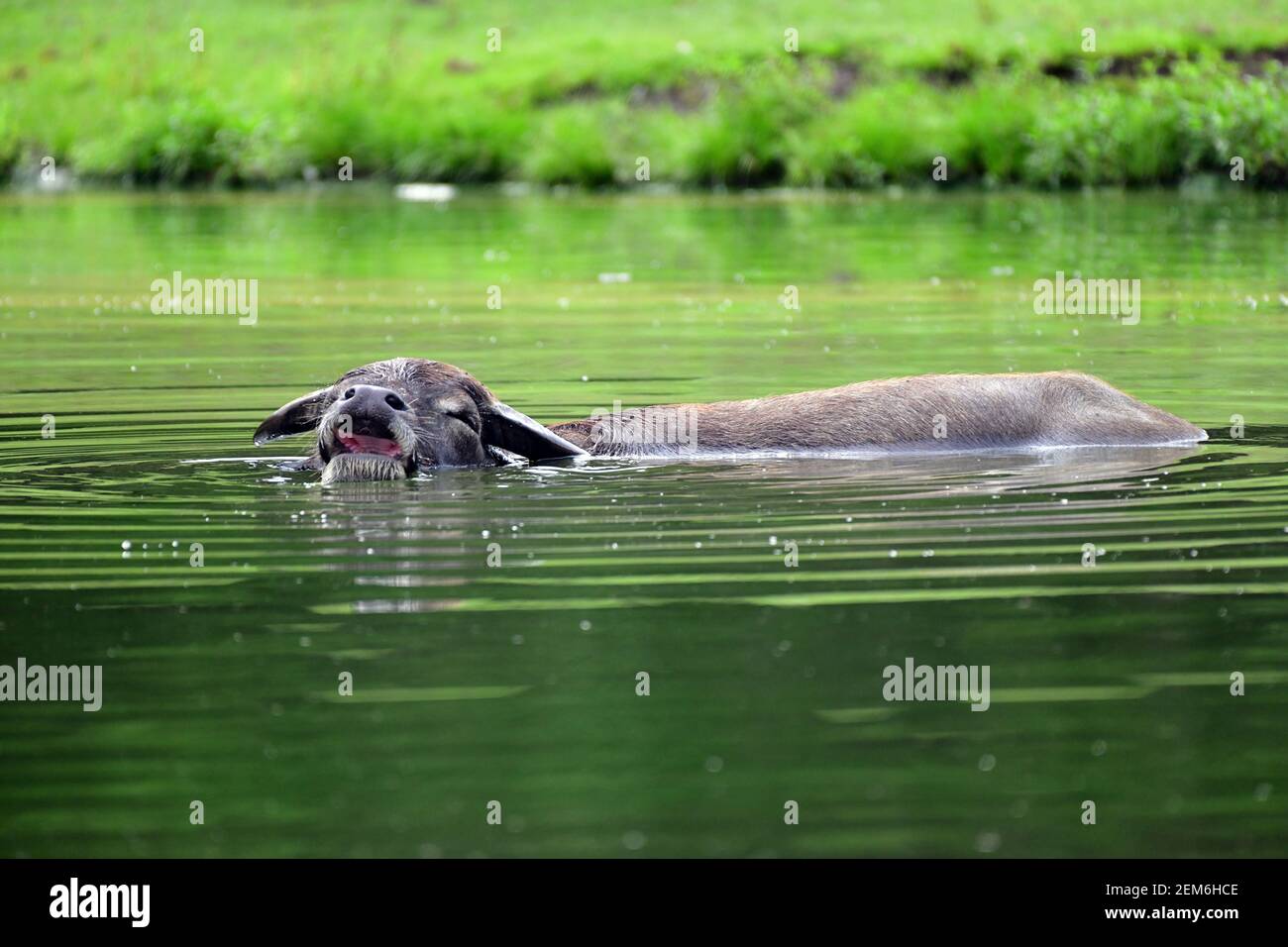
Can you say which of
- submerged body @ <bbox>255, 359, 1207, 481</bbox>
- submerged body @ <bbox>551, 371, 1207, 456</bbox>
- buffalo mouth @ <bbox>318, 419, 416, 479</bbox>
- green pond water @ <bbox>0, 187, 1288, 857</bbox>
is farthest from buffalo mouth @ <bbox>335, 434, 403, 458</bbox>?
submerged body @ <bbox>551, 371, 1207, 456</bbox>

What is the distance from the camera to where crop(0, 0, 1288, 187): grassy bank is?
132 ft

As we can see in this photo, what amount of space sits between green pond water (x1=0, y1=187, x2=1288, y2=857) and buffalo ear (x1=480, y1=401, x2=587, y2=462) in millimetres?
220

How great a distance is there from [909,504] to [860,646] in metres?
2.80

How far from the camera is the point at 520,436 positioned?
37.8 feet

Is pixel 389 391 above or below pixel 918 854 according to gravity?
above

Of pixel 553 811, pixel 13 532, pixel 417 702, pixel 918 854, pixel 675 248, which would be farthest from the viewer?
pixel 675 248

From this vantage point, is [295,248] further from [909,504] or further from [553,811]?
[553,811]

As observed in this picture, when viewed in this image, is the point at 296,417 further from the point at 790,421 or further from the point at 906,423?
the point at 906,423

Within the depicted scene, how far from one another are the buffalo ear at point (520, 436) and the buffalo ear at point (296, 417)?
2.76 ft

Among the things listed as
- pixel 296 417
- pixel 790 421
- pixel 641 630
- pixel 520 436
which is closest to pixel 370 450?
pixel 296 417

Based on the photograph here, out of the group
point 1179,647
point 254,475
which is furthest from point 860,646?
point 254,475

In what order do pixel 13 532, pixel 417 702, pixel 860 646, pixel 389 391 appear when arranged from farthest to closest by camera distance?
pixel 389 391 < pixel 13 532 < pixel 860 646 < pixel 417 702

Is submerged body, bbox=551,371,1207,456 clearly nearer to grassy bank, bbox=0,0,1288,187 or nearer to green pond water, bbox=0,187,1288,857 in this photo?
green pond water, bbox=0,187,1288,857

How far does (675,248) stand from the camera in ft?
94.5
